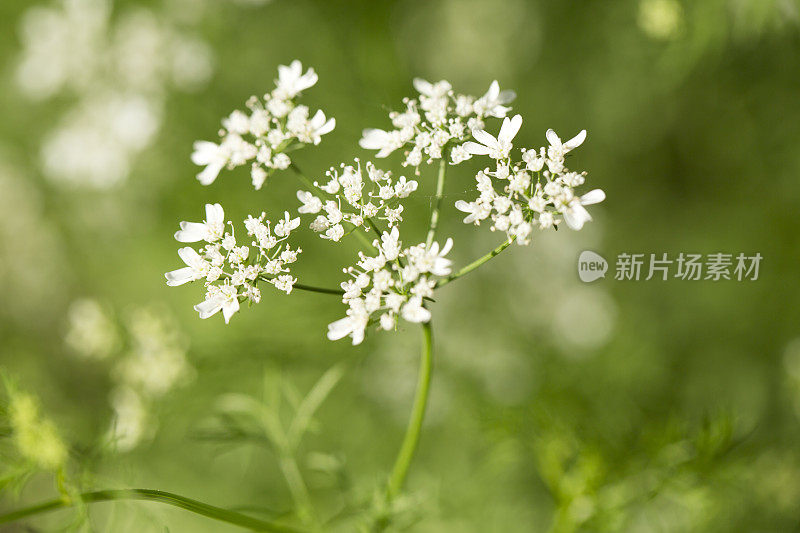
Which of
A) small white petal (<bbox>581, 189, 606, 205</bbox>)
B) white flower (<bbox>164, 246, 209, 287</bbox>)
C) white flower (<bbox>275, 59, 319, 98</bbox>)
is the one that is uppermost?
white flower (<bbox>275, 59, 319, 98</bbox>)

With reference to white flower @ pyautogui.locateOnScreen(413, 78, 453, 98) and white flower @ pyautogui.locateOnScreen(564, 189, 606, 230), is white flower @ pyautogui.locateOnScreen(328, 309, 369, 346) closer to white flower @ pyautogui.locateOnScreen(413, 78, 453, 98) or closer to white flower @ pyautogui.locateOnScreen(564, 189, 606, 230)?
white flower @ pyautogui.locateOnScreen(564, 189, 606, 230)

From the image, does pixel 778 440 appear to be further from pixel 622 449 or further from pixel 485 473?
pixel 485 473

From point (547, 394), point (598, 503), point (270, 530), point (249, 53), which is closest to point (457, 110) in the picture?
point (270, 530)

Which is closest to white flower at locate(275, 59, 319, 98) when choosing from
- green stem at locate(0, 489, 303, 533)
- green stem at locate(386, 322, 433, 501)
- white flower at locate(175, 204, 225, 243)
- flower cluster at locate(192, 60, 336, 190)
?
flower cluster at locate(192, 60, 336, 190)

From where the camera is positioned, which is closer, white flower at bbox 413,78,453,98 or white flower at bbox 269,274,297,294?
white flower at bbox 269,274,297,294

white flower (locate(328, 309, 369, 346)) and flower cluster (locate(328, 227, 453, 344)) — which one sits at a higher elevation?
flower cluster (locate(328, 227, 453, 344))

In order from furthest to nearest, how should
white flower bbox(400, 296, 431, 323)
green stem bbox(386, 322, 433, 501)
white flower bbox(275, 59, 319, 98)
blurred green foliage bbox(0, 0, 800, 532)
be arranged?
blurred green foliage bbox(0, 0, 800, 532), white flower bbox(275, 59, 319, 98), green stem bbox(386, 322, 433, 501), white flower bbox(400, 296, 431, 323)
